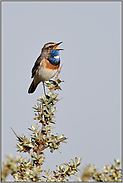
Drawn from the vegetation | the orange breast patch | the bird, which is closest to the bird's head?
the bird

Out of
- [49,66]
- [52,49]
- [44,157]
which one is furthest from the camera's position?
[52,49]

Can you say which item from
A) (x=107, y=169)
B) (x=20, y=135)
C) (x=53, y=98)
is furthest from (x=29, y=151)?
(x=107, y=169)

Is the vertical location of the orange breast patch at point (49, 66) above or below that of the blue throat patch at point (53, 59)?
below

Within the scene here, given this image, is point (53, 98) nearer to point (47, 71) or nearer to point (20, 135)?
point (20, 135)

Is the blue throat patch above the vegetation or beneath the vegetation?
above

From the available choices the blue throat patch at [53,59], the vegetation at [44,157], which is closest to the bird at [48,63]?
the blue throat patch at [53,59]

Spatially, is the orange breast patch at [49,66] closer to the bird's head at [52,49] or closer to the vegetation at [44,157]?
the bird's head at [52,49]

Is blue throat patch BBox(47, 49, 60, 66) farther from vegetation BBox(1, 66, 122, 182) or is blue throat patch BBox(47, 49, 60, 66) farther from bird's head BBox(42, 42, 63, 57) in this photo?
vegetation BBox(1, 66, 122, 182)

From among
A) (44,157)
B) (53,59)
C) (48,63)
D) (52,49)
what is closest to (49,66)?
(48,63)

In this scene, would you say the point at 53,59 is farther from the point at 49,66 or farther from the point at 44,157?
the point at 44,157

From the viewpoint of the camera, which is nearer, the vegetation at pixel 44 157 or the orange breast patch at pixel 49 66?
the vegetation at pixel 44 157

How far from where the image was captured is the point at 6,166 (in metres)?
2.44

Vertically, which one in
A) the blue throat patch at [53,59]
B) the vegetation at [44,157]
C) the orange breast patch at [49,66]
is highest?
the blue throat patch at [53,59]

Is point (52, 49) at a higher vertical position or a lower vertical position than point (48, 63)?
higher
